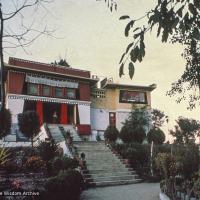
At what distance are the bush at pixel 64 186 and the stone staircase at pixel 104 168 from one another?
6.68m

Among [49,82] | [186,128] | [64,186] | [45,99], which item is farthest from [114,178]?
[186,128]

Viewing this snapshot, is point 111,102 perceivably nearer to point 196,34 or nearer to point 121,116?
point 121,116

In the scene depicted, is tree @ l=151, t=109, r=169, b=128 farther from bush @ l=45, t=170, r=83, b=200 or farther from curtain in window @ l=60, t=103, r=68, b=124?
bush @ l=45, t=170, r=83, b=200

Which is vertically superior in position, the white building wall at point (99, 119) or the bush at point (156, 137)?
the white building wall at point (99, 119)

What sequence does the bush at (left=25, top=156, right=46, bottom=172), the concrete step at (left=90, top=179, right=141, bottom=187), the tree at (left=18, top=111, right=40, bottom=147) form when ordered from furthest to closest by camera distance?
the tree at (left=18, top=111, right=40, bottom=147), the concrete step at (left=90, top=179, right=141, bottom=187), the bush at (left=25, top=156, right=46, bottom=172)

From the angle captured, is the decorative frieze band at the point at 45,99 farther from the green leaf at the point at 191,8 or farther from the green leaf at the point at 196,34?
the green leaf at the point at 196,34

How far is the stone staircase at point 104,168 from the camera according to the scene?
20.5 metres

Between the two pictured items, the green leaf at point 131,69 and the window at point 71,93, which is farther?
the window at point 71,93

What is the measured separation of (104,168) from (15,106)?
15.8 metres

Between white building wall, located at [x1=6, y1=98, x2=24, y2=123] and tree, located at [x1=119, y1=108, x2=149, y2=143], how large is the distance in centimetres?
1058

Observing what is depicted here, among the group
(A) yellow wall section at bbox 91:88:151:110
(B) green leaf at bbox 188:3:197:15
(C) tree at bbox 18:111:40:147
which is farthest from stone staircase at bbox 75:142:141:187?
(B) green leaf at bbox 188:3:197:15

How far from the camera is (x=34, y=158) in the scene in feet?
65.6

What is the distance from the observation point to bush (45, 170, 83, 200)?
11.3m

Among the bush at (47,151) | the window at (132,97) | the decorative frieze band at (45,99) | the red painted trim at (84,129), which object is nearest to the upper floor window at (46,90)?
the decorative frieze band at (45,99)
